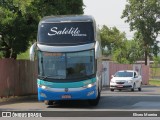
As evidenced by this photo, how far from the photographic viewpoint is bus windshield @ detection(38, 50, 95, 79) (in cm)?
2111

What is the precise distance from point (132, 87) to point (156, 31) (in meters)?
38.0

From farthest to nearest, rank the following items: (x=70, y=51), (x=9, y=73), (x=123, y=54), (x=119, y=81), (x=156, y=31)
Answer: (x=123, y=54) → (x=156, y=31) → (x=119, y=81) → (x=9, y=73) → (x=70, y=51)

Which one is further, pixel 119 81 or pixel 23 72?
pixel 119 81

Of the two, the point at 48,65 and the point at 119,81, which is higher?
the point at 48,65

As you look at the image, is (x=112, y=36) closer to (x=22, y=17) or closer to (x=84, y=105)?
(x=22, y=17)

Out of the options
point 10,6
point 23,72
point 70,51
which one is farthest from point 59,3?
point 70,51

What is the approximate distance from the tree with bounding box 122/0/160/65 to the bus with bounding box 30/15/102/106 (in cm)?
5250

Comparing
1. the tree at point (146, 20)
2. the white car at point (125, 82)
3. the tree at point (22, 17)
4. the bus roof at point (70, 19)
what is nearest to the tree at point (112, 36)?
the tree at point (146, 20)

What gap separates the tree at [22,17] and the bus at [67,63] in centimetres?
540

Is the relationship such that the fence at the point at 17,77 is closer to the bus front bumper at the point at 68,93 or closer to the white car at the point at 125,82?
the bus front bumper at the point at 68,93

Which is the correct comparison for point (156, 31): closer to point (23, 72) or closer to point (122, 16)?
point (122, 16)

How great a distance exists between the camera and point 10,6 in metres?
27.8

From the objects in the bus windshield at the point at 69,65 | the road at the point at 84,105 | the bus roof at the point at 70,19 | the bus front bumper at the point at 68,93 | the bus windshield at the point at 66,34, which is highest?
the bus roof at the point at 70,19

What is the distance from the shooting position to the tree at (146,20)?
2874 inches
